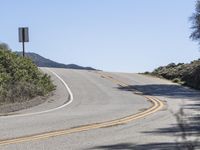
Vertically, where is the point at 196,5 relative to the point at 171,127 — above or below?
above

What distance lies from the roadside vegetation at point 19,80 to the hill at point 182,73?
→ 37.0 ft

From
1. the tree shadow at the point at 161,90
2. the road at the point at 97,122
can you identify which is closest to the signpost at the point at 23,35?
the road at the point at 97,122

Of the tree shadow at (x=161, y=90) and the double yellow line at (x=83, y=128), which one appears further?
the tree shadow at (x=161, y=90)

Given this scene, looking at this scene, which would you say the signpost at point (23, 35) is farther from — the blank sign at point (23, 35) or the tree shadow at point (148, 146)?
the tree shadow at point (148, 146)

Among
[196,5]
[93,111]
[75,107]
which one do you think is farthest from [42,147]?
[196,5]

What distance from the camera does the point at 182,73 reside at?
1935 inches

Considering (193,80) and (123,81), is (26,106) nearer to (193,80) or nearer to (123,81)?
(123,81)

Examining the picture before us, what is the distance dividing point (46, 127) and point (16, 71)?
1624 centimetres

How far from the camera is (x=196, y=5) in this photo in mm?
50875

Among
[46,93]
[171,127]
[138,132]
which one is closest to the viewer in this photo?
[138,132]

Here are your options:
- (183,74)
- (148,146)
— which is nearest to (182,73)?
(183,74)

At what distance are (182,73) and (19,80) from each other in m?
20.0

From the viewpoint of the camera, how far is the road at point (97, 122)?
45.6 ft

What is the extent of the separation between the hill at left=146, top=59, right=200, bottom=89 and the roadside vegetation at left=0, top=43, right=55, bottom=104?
11271mm
